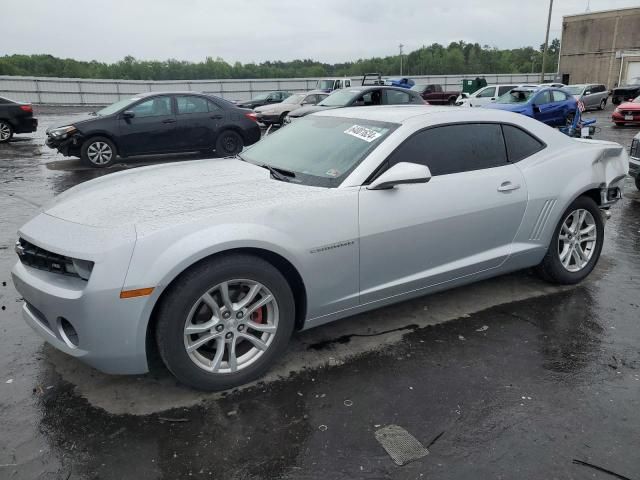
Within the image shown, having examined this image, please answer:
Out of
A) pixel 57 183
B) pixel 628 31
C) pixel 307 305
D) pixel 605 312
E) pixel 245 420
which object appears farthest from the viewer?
pixel 628 31

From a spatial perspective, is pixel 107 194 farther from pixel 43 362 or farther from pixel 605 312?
pixel 605 312

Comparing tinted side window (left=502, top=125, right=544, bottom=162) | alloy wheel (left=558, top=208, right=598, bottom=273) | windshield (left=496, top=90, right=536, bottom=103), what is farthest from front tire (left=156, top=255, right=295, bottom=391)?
windshield (left=496, top=90, right=536, bottom=103)

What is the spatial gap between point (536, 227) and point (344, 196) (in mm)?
1816

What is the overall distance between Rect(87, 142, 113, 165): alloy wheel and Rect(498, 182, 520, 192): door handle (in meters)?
8.64

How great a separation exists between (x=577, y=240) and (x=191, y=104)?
8.56 m

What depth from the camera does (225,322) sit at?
9.39 ft

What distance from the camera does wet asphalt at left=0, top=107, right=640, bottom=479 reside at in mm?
2385

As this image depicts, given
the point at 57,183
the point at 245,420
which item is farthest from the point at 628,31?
the point at 245,420

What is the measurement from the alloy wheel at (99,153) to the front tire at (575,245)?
8.74 metres

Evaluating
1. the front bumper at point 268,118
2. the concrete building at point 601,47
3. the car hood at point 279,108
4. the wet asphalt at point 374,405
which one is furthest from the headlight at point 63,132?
the concrete building at point 601,47

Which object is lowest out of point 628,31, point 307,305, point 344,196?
point 307,305

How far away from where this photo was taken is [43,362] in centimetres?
324

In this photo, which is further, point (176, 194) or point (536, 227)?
point (536, 227)

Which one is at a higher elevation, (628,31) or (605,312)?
(628,31)
